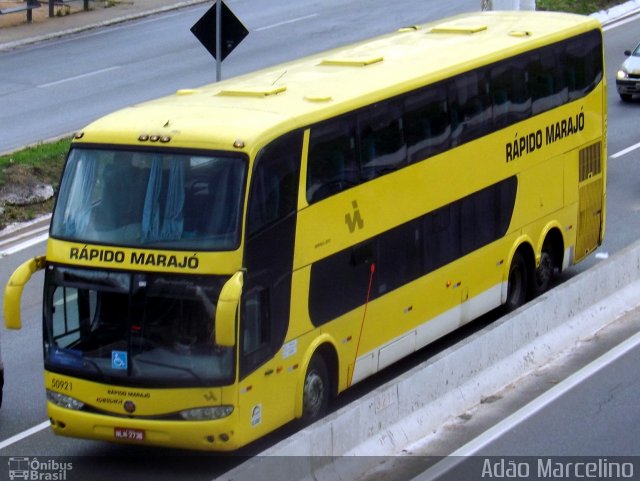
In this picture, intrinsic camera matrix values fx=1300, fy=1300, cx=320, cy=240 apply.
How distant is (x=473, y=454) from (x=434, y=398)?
0.70 m

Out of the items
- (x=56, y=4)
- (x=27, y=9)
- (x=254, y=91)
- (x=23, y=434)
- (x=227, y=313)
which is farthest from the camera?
(x=56, y=4)

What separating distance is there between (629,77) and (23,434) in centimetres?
2017

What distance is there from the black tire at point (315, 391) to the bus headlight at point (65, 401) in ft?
7.16

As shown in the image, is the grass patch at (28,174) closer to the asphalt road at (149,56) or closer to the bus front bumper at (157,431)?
the asphalt road at (149,56)

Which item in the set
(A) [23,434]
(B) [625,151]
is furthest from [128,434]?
(B) [625,151]

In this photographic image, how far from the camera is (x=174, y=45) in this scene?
3509cm

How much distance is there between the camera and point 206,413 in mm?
11492

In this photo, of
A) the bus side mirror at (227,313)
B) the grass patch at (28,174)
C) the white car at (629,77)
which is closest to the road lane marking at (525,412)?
the bus side mirror at (227,313)

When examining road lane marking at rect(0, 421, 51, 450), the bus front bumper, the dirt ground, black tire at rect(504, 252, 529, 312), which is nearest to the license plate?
the bus front bumper

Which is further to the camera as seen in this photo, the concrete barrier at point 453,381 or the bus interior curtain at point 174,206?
the bus interior curtain at point 174,206

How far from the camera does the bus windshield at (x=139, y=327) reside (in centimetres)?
1140

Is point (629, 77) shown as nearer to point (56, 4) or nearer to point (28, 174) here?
point (28, 174)

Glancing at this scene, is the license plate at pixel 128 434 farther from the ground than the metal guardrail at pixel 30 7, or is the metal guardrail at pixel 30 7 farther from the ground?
the metal guardrail at pixel 30 7

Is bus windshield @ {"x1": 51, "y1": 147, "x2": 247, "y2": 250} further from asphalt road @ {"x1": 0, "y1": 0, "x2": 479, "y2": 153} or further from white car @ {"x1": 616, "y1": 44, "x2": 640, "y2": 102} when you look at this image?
white car @ {"x1": 616, "y1": 44, "x2": 640, "y2": 102}
